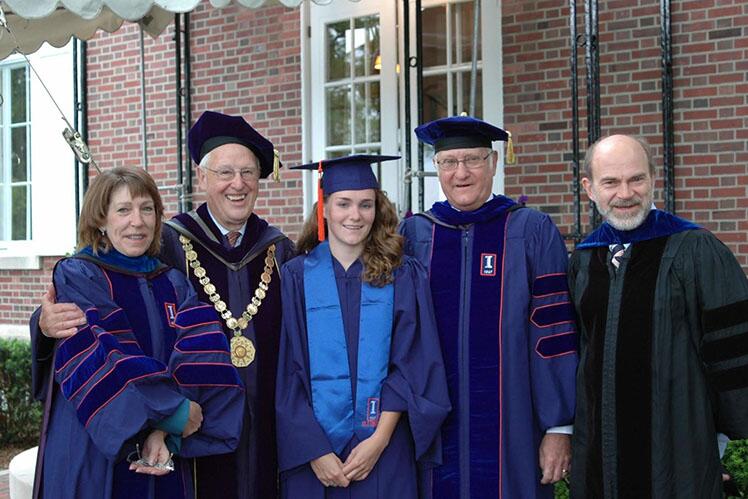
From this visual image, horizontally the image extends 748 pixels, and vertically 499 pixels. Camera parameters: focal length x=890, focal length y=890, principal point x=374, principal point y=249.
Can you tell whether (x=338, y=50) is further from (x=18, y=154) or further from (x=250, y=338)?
(x=250, y=338)

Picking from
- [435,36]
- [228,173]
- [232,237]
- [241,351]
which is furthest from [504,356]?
[435,36]

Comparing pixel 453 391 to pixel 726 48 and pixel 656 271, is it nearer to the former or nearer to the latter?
pixel 656 271

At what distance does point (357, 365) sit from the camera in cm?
330

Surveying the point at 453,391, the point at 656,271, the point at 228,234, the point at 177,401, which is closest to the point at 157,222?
the point at 228,234

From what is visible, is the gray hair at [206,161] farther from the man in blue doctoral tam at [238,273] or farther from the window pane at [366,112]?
the window pane at [366,112]

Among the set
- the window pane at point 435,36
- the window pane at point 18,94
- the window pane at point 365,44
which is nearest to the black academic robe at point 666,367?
the window pane at point 435,36

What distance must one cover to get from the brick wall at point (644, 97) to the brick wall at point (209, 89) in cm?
203

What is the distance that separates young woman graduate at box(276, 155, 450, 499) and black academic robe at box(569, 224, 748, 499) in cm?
60

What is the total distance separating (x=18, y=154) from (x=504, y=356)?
755cm

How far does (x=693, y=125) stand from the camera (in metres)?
5.98

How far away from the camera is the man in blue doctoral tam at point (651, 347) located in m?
3.01

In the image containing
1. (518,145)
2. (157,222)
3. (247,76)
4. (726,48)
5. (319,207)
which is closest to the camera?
(157,222)

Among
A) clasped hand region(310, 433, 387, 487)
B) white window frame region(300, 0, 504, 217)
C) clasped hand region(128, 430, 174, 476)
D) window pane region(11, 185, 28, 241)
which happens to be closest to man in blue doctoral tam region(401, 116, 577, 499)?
clasped hand region(310, 433, 387, 487)

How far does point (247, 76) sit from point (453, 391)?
16.7 ft
